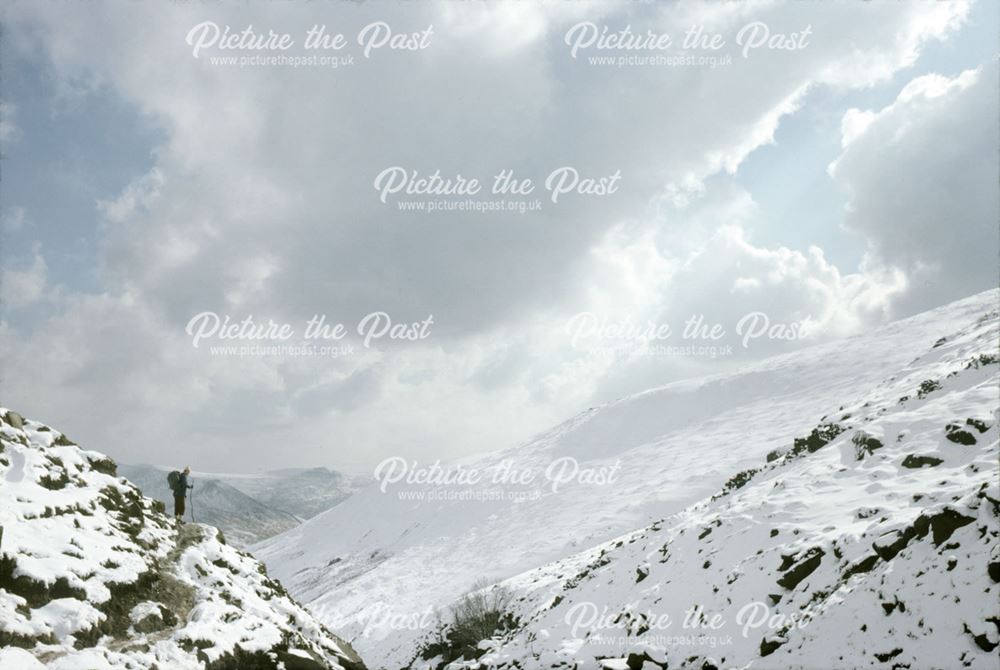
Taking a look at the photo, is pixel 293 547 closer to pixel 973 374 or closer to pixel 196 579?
pixel 196 579

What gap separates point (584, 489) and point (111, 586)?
60.7 m

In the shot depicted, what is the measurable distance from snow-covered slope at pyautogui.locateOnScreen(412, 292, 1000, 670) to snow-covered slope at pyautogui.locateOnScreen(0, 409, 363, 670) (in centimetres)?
934

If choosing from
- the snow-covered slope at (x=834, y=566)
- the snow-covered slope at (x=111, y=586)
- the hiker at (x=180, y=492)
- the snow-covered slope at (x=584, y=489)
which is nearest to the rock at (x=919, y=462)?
the snow-covered slope at (x=834, y=566)

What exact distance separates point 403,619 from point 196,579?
3644cm

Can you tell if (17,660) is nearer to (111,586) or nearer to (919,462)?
(111,586)

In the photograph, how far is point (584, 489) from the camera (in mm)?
66938

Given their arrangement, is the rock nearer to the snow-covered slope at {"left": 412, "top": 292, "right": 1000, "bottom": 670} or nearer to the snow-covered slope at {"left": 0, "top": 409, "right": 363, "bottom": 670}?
the snow-covered slope at {"left": 412, "top": 292, "right": 1000, "bottom": 670}

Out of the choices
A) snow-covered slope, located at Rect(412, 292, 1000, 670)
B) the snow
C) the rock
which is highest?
the snow

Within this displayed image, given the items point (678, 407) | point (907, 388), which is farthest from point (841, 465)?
point (678, 407)

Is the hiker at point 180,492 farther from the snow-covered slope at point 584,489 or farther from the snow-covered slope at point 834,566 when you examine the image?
the snow-covered slope at point 584,489

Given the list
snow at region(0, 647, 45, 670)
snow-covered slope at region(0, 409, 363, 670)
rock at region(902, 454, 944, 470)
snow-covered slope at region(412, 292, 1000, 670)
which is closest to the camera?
snow at region(0, 647, 45, 670)

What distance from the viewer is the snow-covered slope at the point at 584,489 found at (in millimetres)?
51281

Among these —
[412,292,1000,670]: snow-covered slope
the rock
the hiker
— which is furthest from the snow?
the rock

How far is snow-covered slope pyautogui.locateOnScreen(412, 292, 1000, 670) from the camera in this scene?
9867mm
